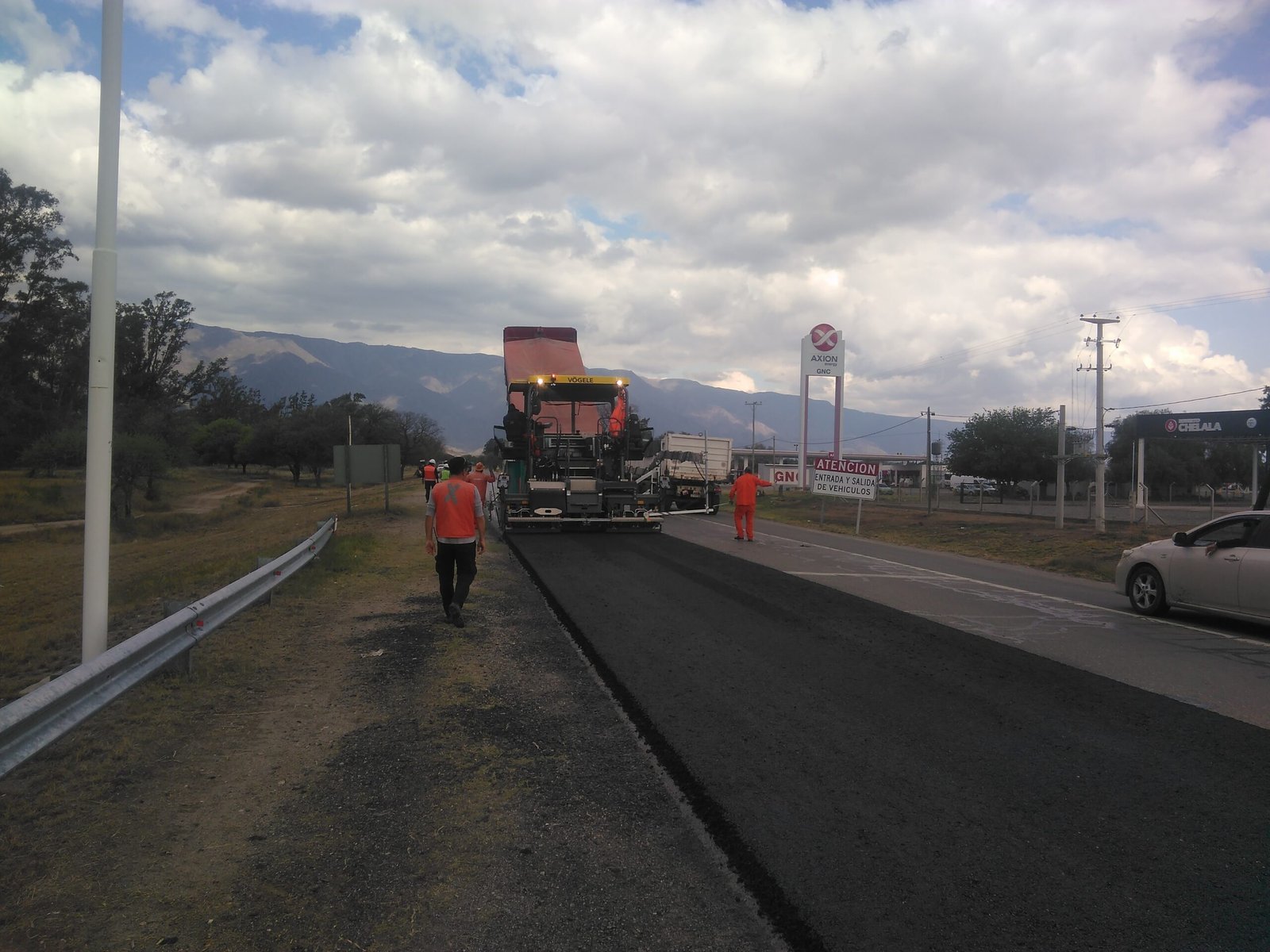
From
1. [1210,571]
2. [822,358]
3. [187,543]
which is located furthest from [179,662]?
[822,358]

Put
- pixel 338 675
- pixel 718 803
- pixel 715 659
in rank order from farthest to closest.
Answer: pixel 715 659, pixel 338 675, pixel 718 803

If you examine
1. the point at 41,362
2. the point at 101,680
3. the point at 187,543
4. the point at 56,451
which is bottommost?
the point at 187,543

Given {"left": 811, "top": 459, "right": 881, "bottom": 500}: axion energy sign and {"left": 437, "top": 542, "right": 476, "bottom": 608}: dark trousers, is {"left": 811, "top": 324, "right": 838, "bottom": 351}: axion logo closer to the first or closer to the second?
{"left": 811, "top": 459, "right": 881, "bottom": 500}: axion energy sign

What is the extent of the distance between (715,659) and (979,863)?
3951 millimetres

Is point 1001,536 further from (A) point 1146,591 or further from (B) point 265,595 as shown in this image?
(B) point 265,595

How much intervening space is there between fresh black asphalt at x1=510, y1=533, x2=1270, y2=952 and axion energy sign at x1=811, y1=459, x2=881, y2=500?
63.4 ft

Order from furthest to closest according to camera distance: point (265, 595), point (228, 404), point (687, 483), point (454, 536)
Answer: point (228, 404)
point (687, 483)
point (265, 595)
point (454, 536)

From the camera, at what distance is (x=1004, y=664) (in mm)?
7715

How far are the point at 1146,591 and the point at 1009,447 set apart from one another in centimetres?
5597

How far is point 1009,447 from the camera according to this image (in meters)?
63.5

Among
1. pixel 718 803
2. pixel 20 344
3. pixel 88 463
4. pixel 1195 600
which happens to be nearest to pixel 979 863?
pixel 718 803

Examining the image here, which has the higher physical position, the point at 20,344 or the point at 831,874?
the point at 20,344

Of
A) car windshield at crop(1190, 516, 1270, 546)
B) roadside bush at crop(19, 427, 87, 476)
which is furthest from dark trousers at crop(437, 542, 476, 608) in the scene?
roadside bush at crop(19, 427, 87, 476)

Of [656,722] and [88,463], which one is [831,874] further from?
[88,463]
